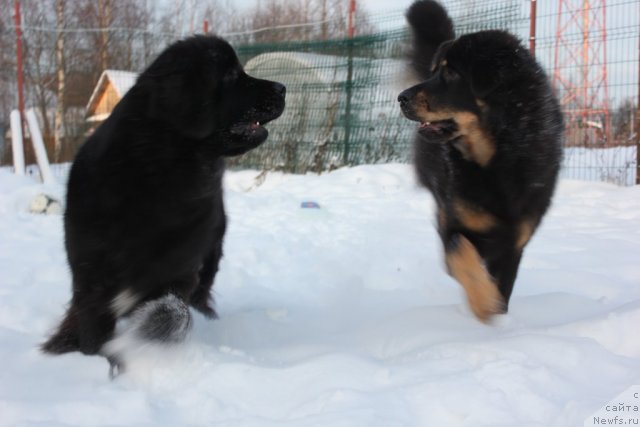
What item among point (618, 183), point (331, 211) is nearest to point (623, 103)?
point (618, 183)

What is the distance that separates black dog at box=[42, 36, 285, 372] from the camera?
6.95ft

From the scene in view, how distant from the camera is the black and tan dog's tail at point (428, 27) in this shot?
349 centimetres

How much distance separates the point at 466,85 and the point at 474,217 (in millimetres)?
644

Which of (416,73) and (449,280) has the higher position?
(416,73)

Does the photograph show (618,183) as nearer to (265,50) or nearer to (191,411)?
(265,50)

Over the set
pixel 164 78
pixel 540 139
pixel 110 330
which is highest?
pixel 164 78

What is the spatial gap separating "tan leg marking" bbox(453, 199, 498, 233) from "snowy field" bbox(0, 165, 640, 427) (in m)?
0.43

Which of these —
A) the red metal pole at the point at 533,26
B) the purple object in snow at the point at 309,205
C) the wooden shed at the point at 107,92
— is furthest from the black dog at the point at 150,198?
the wooden shed at the point at 107,92

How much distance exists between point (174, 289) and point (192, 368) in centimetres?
37

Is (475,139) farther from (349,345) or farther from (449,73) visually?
(349,345)

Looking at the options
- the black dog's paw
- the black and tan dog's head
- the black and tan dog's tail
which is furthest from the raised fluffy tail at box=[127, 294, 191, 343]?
the black and tan dog's tail

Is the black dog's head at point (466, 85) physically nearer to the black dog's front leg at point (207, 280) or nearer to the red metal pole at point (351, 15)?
the black dog's front leg at point (207, 280)

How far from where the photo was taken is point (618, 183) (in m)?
7.11

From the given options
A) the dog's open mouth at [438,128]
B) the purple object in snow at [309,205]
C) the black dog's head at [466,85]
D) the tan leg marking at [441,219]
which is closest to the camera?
the black dog's head at [466,85]
